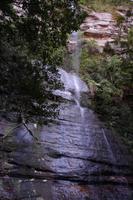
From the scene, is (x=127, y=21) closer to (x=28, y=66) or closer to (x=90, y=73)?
(x=90, y=73)

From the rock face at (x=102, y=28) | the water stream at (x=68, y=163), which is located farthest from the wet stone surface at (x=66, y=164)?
the rock face at (x=102, y=28)

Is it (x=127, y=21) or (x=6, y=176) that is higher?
(x=127, y=21)

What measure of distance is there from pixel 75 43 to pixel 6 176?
1306cm

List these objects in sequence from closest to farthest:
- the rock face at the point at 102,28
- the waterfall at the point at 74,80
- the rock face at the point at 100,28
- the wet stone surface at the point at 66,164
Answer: the wet stone surface at the point at 66,164 → the waterfall at the point at 74,80 → the rock face at the point at 102,28 → the rock face at the point at 100,28

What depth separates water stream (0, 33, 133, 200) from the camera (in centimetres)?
1038

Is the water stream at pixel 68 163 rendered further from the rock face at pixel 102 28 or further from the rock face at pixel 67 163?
the rock face at pixel 102 28

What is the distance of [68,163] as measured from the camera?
11.9m

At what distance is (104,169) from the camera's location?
480 inches

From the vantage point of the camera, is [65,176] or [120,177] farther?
[120,177]

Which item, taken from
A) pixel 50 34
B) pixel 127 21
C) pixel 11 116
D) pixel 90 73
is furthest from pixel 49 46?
pixel 127 21

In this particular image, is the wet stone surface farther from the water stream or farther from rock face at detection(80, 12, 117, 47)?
rock face at detection(80, 12, 117, 47)

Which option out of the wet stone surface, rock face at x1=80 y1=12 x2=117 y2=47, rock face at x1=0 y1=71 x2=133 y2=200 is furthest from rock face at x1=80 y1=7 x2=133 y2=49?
the wet stone surface

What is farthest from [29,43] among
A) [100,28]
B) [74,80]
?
[100,28]

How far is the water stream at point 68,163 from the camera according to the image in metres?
10.4
